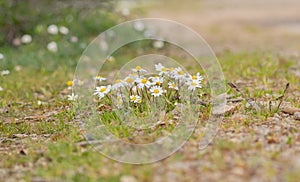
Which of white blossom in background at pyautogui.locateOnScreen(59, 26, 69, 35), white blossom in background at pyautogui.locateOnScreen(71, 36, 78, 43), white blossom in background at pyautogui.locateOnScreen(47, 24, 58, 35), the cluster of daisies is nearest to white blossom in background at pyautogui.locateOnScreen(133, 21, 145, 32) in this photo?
white blossom in background at pyautogui.locateOnScreen(71, 36, 78, 43)

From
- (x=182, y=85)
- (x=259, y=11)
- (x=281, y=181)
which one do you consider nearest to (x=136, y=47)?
(x=182, y=85)

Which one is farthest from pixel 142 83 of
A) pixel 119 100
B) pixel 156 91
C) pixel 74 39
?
pixel 74 39

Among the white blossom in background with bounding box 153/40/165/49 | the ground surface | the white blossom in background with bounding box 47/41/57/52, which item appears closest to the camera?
the ground surface

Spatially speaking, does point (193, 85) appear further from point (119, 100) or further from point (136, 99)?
point (119, 100)

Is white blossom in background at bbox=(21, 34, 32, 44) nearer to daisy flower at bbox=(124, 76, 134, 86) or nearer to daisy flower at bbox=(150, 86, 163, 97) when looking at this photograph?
daisy flower at bbox=(124, 76, 134, 86)

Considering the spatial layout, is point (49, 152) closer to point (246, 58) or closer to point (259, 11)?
point (246, 58)

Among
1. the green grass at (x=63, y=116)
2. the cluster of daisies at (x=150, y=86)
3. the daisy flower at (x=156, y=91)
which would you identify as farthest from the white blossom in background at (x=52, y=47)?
the daisy flower at (x=156, y=91)

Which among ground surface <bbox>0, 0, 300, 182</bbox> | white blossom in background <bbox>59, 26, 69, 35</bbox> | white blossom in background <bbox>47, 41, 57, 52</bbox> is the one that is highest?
white blossom in background <bbox>59, 26, 69, 35</bbox>
